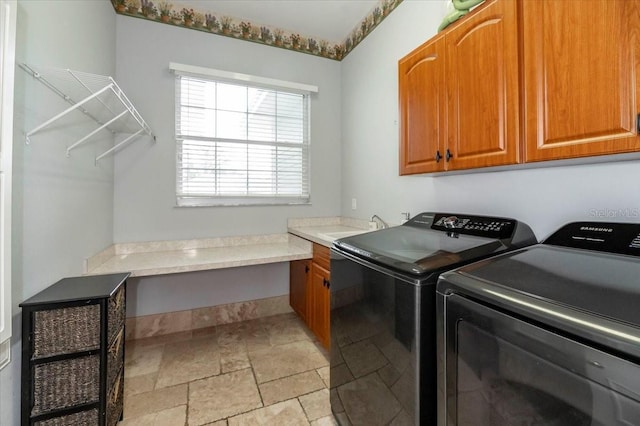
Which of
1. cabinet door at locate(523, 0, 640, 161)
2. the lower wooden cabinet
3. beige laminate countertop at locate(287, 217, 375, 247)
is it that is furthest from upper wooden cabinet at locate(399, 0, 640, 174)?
beige laminate countertop at locate(287, 217, 375, 247)

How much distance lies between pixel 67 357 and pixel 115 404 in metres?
0.45

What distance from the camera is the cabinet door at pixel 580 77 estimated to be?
0.83 m

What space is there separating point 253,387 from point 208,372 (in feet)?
1.27

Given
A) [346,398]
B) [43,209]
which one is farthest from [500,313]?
[43,209]

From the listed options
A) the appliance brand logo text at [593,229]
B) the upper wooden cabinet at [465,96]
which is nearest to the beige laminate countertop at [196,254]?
the upper wooden cabinet at [465,96]

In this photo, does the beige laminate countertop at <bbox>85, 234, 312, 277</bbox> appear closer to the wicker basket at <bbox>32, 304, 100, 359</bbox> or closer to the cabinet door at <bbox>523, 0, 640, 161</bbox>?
the wicker basket at <bbox>32, 304, 100, 359</bbox>

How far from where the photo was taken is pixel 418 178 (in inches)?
79.3

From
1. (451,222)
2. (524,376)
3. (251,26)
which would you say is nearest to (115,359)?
(524,376)

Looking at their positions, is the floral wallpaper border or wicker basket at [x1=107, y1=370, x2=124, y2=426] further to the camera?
the floral wallpaper border

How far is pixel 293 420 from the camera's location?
1537mm

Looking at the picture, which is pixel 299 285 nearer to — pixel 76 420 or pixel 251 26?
pixel 76 420

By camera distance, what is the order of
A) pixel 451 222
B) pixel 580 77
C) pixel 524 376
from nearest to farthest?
pixel 524 376, pixel 580 77, pixel 451 222

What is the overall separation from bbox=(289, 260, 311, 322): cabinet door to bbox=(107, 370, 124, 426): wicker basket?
136 cm

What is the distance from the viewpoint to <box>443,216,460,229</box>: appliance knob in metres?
1.54
